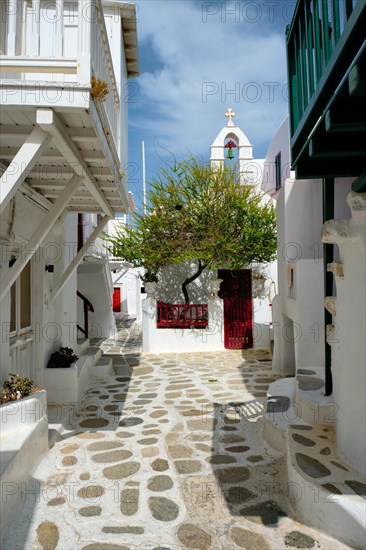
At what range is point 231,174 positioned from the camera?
12.9 metres

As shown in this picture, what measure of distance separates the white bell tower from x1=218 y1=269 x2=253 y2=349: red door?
3632 mm

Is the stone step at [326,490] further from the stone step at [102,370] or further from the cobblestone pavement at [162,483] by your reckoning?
the stone step at [102,370]

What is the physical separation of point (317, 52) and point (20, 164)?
275cm

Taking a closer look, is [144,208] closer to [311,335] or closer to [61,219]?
[61,219]

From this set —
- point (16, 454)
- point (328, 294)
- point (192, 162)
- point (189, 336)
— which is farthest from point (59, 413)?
point (192, 162)

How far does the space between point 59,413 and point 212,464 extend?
2.74 m

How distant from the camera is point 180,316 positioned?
1248cm

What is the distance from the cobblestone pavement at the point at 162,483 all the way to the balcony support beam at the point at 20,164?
286 centimetres

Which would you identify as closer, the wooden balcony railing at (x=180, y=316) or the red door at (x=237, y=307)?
the wooden balcony railing at (x=180, y=316)

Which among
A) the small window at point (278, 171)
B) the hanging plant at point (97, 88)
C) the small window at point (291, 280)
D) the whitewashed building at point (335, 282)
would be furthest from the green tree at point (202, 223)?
the hanging plant at point (97, 88)

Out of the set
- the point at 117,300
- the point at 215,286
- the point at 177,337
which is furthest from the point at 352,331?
the point at 117,300

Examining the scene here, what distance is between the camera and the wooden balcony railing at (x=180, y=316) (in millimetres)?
12297

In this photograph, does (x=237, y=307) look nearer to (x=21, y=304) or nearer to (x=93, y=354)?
(x=93, y=354)

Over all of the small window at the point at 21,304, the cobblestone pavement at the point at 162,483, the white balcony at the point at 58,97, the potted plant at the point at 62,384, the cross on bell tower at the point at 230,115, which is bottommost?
the cobblestone pavement at the point at 162,483
